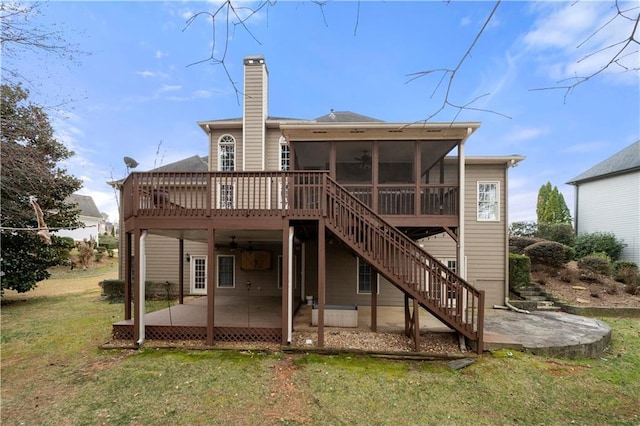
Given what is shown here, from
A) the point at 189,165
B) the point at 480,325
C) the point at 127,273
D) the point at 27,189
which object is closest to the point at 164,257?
the point at 189,165

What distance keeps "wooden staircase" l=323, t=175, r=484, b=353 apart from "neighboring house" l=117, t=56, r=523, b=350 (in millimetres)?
25

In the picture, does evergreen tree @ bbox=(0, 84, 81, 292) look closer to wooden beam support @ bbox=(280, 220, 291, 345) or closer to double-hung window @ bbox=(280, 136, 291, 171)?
wooden beam support @ bbox=(280, 220, 291, 345)

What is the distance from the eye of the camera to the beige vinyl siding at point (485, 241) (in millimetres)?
10250

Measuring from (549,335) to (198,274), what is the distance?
10.9 meters

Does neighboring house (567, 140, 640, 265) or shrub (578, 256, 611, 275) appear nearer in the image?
shrub (578, 256, 611, 275)

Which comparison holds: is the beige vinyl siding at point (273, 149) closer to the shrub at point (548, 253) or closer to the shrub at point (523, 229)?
the shrub at point (548, 253)

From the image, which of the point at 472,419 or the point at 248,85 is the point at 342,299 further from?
the point at 248,85

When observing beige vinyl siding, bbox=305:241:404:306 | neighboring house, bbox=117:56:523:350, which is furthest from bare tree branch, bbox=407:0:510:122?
beige vinyl siding, bbox=305:241:404:306

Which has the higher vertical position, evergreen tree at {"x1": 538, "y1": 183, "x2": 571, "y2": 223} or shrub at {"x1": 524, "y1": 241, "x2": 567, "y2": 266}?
evergreen tree at {"x1": 538, "y1": 183, "x2": 571, "y2": 223}

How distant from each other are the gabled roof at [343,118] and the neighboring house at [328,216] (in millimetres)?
97

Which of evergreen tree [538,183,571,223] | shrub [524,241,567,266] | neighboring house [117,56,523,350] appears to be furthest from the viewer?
evergreen tree [538,183,571,223]

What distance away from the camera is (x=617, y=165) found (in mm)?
14914

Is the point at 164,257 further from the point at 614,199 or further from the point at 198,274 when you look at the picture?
the point at 614,199

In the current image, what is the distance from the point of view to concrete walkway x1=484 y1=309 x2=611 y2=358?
5789 mm
